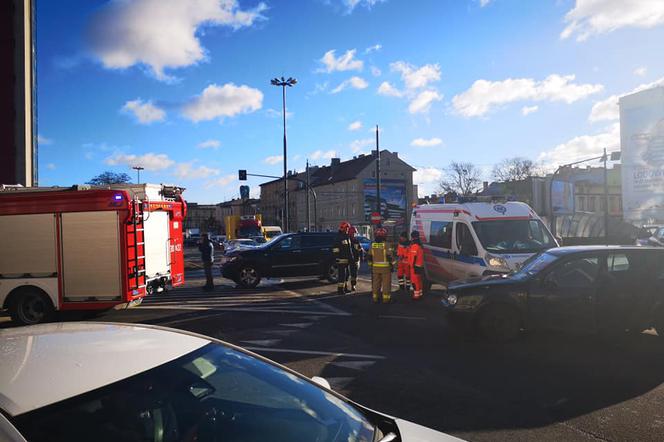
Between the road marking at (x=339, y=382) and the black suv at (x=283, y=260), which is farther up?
the black suv at (x=283, y=260)

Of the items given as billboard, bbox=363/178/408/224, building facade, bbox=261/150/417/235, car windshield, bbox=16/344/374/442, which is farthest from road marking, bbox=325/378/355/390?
billboard, bbox=363/178/408/224

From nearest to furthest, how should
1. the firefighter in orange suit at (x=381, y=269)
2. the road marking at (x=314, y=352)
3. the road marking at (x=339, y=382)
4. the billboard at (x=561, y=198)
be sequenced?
the road marking at (x=339, y=382) → the road marking at (x=314, y=352) → the firefighter in orange suit at (x=381, y=269) → the billboard at (x=561, y=198)

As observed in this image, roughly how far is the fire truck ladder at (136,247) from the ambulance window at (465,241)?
283 inches

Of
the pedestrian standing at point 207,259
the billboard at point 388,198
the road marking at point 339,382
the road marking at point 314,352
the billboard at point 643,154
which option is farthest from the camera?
the billboard at point 388,198

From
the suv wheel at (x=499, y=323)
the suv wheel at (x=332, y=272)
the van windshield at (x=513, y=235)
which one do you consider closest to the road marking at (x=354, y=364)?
the suv wheel at (x=499, y=323)

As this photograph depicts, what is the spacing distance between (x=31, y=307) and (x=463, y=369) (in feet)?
28.8

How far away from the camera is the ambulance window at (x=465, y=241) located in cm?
1100

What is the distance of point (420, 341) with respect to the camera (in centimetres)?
752

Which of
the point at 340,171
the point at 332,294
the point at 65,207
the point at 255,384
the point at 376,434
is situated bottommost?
the point at 332,294

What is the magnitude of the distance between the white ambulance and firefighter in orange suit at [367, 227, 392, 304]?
166 centimetres

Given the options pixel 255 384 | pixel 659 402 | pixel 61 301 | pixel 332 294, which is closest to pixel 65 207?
pixel 61 301

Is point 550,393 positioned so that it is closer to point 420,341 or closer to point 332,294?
point 420,341

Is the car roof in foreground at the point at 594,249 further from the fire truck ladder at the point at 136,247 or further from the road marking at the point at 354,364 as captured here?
the fire truck ladder at the point at 136,247

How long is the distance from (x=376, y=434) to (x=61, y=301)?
943cm
